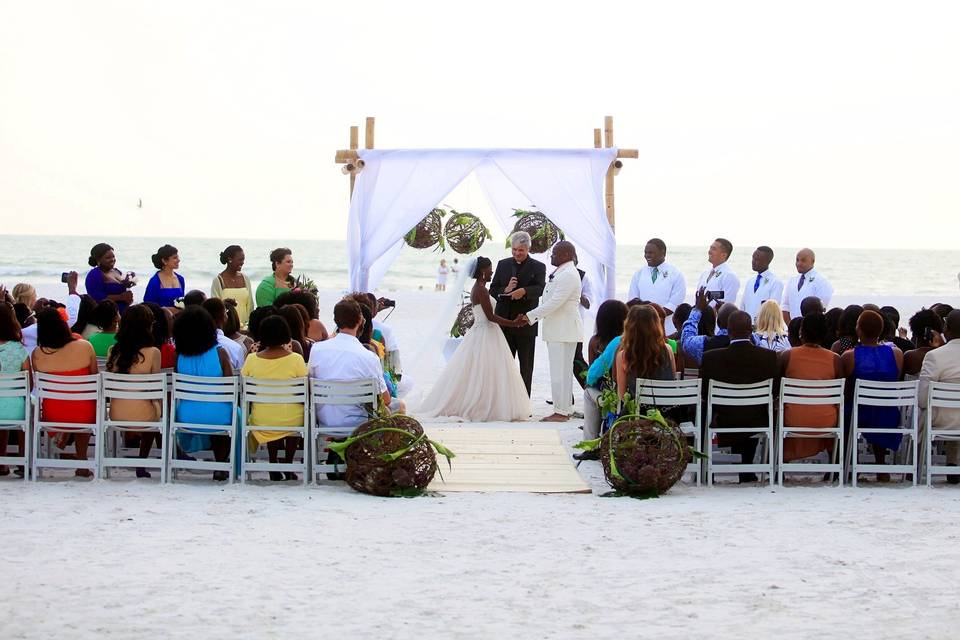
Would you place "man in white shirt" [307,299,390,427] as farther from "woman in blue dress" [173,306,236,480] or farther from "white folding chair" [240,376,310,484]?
"woman in blue dress" [173,306,236,480]

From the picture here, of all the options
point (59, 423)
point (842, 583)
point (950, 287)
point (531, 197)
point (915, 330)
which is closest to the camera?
point (842, 583)

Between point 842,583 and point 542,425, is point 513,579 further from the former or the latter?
point 542,425

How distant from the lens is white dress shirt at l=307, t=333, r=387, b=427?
7.36 m

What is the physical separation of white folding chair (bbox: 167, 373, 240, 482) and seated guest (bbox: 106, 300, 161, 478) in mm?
207

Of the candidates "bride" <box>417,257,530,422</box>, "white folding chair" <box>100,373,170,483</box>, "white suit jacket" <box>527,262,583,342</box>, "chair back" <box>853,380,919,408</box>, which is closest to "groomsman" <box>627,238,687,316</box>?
"white suit jacket" <box>527,262,583,342</box>

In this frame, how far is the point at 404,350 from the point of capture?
1834 centimetres

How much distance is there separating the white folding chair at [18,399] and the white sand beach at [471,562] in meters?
0.14

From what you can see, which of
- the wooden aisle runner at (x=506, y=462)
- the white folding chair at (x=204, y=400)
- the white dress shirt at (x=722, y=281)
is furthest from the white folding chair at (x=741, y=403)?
the white dress shirt at (x=722, y=281)

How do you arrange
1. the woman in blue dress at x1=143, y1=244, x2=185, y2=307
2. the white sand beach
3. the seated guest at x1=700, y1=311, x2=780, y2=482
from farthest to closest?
the woman in blue dress at x1=143, y1=244, x2=185, y2=307 → the seated guest at x1=700, y1=311, x2=780, y2=482 → the white sand beach

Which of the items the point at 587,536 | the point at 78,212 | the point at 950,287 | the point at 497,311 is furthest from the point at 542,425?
the point at 78,212

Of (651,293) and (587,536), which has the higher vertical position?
(651,293)

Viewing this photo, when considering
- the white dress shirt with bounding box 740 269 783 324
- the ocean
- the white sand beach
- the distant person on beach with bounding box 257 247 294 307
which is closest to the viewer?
the white sand beach

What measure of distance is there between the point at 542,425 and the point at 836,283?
42.9 m

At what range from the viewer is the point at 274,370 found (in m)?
7.34
